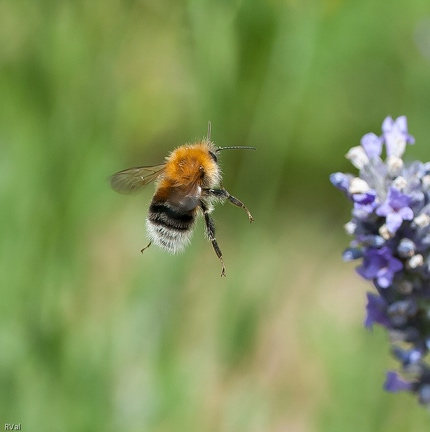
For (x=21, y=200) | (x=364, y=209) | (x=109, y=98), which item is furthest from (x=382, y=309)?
(x=21, y=200)

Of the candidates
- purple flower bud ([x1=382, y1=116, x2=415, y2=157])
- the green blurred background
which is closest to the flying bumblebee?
the green blurred background

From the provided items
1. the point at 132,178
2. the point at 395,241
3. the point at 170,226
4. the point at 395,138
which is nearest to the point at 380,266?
the point at 395,241

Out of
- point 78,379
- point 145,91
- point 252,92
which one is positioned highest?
point 145,91

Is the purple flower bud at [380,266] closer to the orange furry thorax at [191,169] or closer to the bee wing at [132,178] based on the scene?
the orange furry thorax at [191,169]

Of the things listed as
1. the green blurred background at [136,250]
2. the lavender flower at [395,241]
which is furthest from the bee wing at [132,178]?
the lavender flower at [395,241]

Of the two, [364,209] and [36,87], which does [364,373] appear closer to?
[364,209]

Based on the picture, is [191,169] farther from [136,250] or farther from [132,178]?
[136,250]
